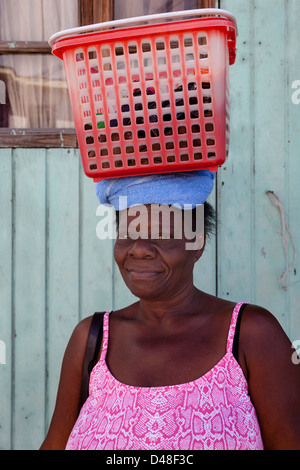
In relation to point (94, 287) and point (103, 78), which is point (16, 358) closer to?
point (94, 287)

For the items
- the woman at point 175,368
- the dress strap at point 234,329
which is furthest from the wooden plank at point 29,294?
the dress strap at point 234,329

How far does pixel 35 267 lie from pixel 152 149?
1578 millimetres

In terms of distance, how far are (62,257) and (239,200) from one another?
999 millimetres

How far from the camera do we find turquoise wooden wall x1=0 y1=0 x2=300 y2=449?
2.96m

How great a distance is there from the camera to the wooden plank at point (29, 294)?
9.93 feet

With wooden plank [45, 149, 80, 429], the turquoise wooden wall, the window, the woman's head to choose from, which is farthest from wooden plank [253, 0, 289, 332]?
the woman's head

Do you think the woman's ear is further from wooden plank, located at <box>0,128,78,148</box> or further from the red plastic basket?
wooden plank, located at <box>0,128,78,148</box>

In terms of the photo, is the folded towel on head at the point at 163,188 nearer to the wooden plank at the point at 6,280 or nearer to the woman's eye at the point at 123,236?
the woman's eye at the point at 123,236

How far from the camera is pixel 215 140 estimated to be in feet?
5.36

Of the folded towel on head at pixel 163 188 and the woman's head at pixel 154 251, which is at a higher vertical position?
the folded towel on head at pixel 163 188

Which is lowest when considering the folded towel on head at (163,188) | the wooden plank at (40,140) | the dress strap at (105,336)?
the dress strap at (105,336)

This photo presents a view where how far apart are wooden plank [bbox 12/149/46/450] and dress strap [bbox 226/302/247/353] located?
149 cm

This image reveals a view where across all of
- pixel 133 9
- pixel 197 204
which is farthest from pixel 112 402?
pixel 133 9
